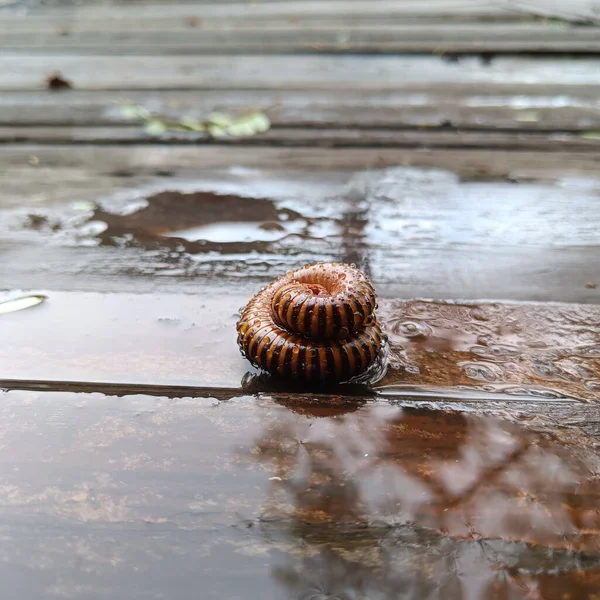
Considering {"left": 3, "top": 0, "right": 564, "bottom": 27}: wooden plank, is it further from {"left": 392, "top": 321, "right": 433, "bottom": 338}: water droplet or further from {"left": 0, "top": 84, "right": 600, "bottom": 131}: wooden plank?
{"left": 392, "top": 321, "right": 433, "bottom": 338}: water droplet

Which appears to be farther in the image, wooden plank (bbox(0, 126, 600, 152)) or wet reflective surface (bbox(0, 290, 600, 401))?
wooden plank (bbox(0, 126, 600, 152))

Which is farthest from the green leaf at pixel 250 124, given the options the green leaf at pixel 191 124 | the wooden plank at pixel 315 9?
the wooden plank at pixel 315 9

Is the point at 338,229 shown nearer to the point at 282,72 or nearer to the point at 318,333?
the point at 318,333

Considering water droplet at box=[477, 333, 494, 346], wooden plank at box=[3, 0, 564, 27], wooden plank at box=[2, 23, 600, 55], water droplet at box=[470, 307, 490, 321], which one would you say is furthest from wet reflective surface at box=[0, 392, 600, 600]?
wooden plank at box=[3, 0, 564, 27]

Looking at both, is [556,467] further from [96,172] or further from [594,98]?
[594,98]

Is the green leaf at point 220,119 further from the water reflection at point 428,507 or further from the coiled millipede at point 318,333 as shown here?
the water reflection at point 428,507

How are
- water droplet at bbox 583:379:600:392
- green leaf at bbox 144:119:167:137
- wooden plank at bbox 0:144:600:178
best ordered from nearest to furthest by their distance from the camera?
water droplet at bbox 583:379:600:392
wooden plank at bbox 0:144:600:178
green leaf at bbox 144:119:167:137
